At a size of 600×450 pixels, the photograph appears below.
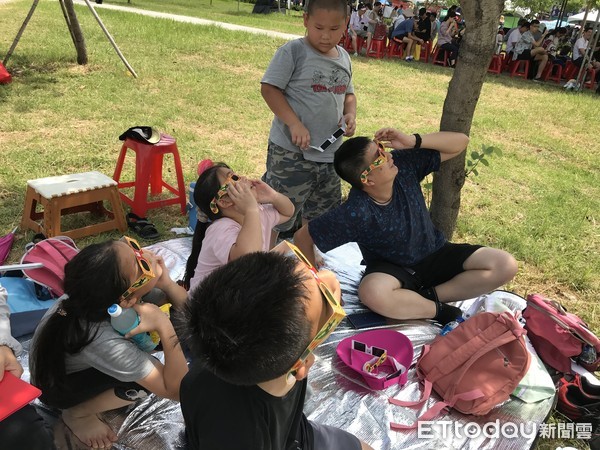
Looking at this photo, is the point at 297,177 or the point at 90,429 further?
the point at 297,177

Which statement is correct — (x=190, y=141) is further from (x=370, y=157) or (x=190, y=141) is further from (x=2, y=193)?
(x=370, y=157)

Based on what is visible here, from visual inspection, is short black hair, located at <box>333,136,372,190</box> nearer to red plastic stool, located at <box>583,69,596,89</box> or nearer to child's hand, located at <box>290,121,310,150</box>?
child's hand, located at <box>290,121,310,150</box>

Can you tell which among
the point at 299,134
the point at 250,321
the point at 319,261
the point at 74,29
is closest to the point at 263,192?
the point at 299,134

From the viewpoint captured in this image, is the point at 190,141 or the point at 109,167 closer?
the point at 109,167

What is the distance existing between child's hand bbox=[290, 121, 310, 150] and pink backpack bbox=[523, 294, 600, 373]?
5.21ft

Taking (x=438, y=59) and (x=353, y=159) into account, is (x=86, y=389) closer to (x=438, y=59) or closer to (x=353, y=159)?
(x=353, y=159)

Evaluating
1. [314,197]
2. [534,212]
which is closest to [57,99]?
[314,197]

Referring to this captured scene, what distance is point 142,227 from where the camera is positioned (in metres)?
3.75

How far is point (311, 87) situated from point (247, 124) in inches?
141

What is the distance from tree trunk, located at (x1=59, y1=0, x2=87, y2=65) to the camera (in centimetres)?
754

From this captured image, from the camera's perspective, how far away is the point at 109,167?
4824 millimetres

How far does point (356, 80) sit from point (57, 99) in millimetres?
5760

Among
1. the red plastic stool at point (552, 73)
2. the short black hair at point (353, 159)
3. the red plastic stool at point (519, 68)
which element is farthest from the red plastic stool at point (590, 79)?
the short black hair at point (353, 159)

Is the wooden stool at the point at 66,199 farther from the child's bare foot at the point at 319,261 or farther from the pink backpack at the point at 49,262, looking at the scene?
the child's bare foot at the point at 319,261
